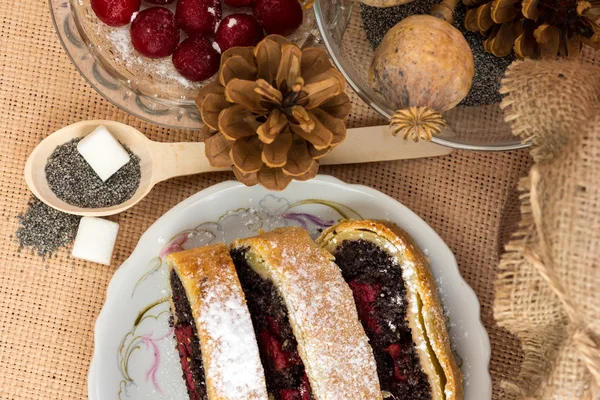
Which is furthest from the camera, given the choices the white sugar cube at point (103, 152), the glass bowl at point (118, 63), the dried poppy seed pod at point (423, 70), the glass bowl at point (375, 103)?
the white sugar cube at point (103, 152)

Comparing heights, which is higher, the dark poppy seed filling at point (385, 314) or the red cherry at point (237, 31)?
the red cherry at point (237, 31)

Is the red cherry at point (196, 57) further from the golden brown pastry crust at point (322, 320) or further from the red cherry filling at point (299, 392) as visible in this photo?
the red cherry filling at point (299, 392)

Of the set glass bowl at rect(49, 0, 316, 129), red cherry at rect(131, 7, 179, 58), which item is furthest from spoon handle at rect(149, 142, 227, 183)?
red cherry at rect(131, 7, 179, 58)

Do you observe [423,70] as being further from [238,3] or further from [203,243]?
[203,243]

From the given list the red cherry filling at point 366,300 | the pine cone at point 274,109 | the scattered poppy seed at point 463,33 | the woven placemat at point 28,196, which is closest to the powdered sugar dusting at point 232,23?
the pine cone at point 274,109

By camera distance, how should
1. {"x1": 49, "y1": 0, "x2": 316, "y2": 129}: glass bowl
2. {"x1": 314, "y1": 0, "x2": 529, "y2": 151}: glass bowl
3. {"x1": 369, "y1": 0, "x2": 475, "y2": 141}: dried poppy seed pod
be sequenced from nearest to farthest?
{"x1": 369, "y1": 0, "x2": 475, "y2": 141}: dried poppy seed pod, {"x1": 314, "y1": 0, "x2": 529, "y2": 151}: glass bowl, {"x1": 49, "y1": 0, "x2": 316, "y2": 129}: glass bowl

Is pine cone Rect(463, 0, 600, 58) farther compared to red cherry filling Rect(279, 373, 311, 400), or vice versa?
red cherry filling Rect(279, 373, 311, 400)

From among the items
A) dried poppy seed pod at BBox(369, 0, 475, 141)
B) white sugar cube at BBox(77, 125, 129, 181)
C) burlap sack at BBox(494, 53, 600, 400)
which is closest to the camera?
burlap sack at BBox(494, 53, 600, 400)

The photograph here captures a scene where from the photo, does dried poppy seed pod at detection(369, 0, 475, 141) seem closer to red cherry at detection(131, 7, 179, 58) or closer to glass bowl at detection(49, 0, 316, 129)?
glass bowl at detection(49, 0, 316, 129)
